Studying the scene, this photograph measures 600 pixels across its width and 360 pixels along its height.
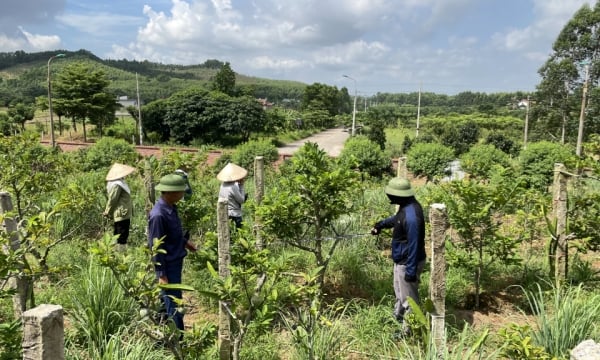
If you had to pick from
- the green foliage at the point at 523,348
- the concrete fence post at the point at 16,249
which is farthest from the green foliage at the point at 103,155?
the green foliage at the point at 523,348

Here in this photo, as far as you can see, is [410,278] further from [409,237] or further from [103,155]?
[103,155]

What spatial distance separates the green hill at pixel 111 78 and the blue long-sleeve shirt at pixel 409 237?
41.4 meters

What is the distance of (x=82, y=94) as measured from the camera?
2984 cm

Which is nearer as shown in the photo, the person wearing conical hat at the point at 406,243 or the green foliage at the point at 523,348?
the green foliage at the point at 523,348

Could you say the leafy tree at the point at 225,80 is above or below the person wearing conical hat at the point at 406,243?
above

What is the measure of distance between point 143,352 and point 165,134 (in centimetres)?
3016

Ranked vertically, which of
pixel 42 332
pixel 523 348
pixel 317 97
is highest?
pixel 317 97

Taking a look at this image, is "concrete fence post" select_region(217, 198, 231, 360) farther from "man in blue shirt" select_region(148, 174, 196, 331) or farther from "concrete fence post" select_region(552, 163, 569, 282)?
"concrete fence post" select_region(552, 163, 569, 282)

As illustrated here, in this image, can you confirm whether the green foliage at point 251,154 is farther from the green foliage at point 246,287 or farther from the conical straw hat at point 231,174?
the green foliage at point 246,287

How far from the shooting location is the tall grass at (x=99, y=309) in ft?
11.1

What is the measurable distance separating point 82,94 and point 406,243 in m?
31.4

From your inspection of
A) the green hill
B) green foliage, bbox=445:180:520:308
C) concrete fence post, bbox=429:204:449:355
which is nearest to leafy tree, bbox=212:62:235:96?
the green hill

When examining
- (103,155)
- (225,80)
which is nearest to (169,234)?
(103,155)

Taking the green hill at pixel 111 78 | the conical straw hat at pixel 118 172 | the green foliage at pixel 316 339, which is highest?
the green hill at pixel 111 78
